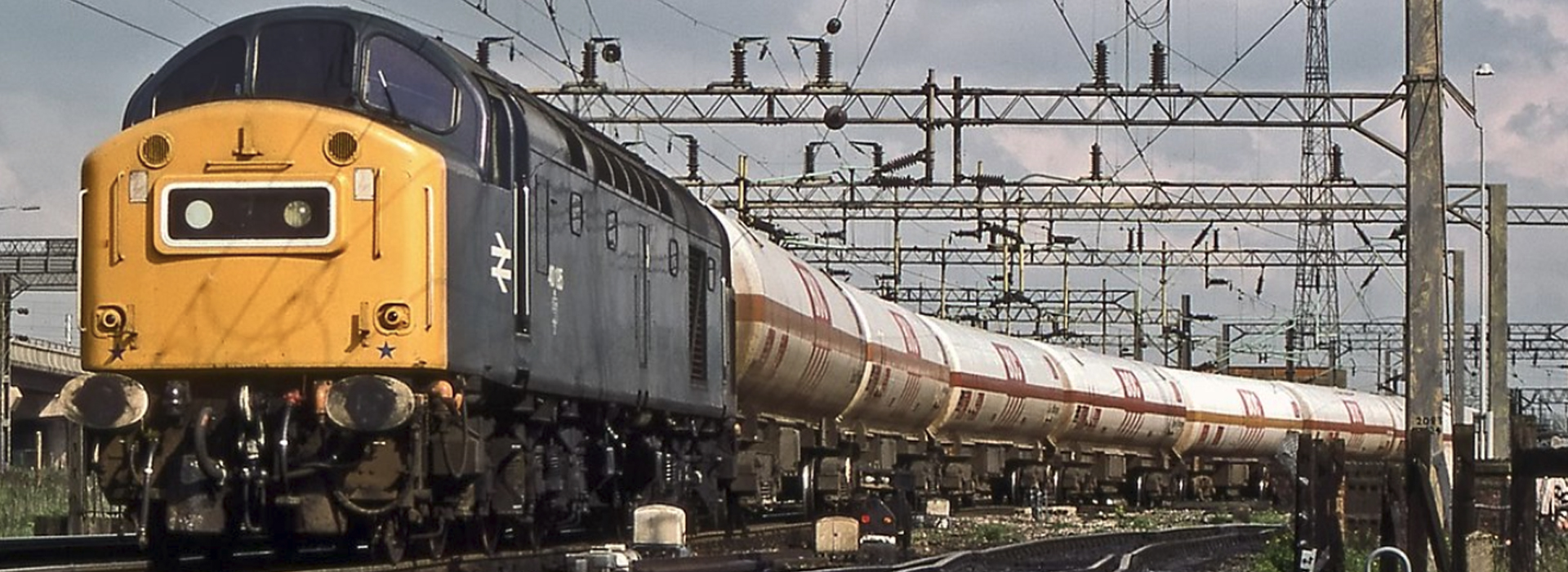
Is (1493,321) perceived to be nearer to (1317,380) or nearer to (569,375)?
(569,375)

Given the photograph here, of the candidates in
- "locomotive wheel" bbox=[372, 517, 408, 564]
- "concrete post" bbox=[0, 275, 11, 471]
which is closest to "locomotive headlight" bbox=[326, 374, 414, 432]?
"locomotive wheel" bbox=[372, 517, 408, 564]

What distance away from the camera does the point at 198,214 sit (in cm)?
1503

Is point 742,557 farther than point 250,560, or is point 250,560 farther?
point 742,557

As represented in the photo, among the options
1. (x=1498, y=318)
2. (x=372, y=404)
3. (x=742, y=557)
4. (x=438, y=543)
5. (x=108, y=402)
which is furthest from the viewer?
(x=1498, y=318)

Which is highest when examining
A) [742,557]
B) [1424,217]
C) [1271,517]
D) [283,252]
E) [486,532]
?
[1424,217]

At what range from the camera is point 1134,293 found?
7444 centimetres

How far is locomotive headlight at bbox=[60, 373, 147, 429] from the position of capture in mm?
14961

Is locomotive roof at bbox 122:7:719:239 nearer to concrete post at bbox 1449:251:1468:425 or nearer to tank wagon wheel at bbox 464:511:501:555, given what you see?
tank wagon wheel at bbox 464:511:501:555

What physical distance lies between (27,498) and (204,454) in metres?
18.4

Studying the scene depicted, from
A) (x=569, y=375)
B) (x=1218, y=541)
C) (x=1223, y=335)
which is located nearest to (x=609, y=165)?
(x=569, y=375)

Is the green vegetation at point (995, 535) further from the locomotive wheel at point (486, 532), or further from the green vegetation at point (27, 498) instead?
the locomotive wheel at point (486, 532)

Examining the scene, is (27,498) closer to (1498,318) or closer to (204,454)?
(204,454)

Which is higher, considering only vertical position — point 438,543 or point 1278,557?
point 438,543

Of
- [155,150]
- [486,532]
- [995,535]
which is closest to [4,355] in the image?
[995,535]
